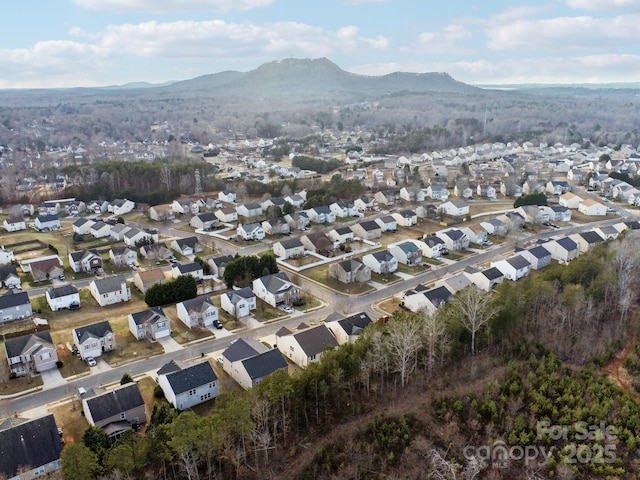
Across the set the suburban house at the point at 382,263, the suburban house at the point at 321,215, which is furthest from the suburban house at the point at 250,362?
the suburban house at the point at 321,215

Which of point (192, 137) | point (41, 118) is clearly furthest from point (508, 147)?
point (41, 118)

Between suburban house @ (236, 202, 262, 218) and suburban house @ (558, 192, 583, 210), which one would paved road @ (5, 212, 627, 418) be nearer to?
suburban house @ (558, 192, 583, 210)

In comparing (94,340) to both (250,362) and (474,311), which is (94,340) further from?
(474,311)

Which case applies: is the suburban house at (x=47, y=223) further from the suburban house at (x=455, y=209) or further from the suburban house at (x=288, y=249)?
the suburban house at (x=455, y=209)

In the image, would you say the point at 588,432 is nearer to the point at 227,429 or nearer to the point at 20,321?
the point at 227,429

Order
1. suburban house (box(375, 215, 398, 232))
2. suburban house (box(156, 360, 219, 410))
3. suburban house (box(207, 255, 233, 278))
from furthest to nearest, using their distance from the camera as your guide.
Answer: suburban house (box(375, 215, 398, 232)), suburban house (box(207, 255, 233, 278)), suburban house (box(156, 360, 219, 410))

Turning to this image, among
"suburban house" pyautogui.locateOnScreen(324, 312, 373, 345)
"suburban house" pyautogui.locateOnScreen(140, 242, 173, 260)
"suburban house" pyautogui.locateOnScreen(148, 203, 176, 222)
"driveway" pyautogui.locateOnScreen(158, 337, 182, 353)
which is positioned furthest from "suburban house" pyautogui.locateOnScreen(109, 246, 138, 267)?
"suburban house" pyautogui.locateOnScreen(324, 312, 373, 345)
